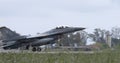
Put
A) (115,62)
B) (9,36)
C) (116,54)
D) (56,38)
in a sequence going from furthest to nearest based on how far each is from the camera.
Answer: (9,36)
(56,38)
(116,54)
(115,62)

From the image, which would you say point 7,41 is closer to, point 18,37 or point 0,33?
point 18,37

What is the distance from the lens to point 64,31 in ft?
165

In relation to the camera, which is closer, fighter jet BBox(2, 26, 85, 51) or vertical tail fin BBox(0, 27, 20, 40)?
fighter jet BBox(2, 26, 85, 51)

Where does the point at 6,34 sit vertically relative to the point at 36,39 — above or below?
above

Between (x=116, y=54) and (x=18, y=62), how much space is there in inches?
64.4

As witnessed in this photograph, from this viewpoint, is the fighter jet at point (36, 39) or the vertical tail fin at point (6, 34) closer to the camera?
the fighter jet at point (36, 39)

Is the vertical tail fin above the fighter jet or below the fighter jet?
above

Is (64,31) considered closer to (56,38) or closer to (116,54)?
(56,38)

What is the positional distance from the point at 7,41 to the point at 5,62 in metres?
47.0

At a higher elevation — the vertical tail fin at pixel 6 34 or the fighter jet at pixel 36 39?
the vertical tail fin at pixel 6 34

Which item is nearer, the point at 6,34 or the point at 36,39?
the point at 36,39

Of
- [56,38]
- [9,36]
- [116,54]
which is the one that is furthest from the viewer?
[9,36]

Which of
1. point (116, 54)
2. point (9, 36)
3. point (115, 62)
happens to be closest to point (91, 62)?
point (115, 62)

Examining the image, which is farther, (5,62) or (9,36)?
(9,36)
